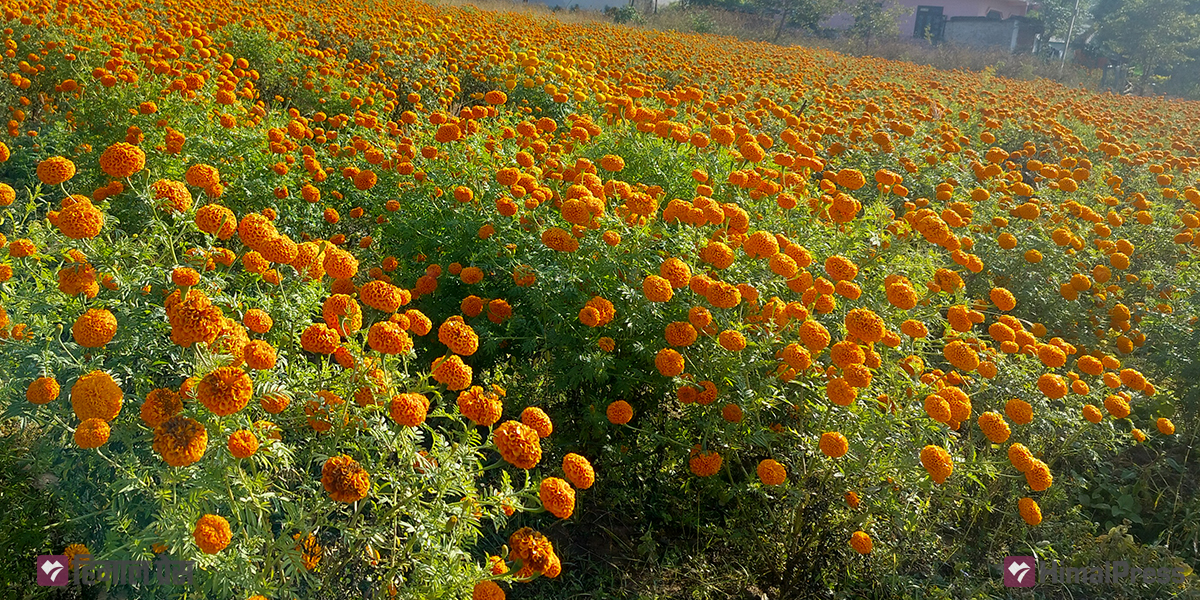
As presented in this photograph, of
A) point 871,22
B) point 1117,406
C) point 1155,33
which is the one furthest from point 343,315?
point 1155,33

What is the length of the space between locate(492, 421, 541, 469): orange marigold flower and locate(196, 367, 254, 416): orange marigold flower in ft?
1.90

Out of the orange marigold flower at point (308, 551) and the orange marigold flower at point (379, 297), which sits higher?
the orange marigold flower at point (379, 297)

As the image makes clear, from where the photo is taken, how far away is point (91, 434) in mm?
1509

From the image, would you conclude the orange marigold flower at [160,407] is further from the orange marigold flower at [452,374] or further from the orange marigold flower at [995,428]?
the orange marigold flower at [995,428]

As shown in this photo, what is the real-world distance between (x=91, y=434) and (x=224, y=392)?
1.04ft

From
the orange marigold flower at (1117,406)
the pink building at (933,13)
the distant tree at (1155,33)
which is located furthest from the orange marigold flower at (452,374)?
the pink building at (933,13)

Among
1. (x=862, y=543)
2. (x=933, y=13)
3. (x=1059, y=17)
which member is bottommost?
(x=862, y=543)

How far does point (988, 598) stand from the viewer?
275 cm

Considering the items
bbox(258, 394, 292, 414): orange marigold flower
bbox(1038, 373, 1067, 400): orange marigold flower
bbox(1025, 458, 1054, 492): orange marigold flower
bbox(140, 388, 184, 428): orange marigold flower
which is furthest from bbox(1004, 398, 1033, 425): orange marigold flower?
bbox(140, 388, 184, 428): orange marigold flower

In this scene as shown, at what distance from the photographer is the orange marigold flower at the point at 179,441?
1.44 m

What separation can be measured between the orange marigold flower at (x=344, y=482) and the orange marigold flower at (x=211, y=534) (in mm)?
214

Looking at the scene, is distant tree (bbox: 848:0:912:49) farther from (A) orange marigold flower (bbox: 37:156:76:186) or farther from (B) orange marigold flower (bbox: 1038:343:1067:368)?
(A) orange marigold flower (bbox: 37:156:76:186)

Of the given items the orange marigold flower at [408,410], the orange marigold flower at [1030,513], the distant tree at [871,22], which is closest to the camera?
the orange marigold flower at [408,410]

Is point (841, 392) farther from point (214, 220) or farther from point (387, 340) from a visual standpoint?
point (214, 220)
